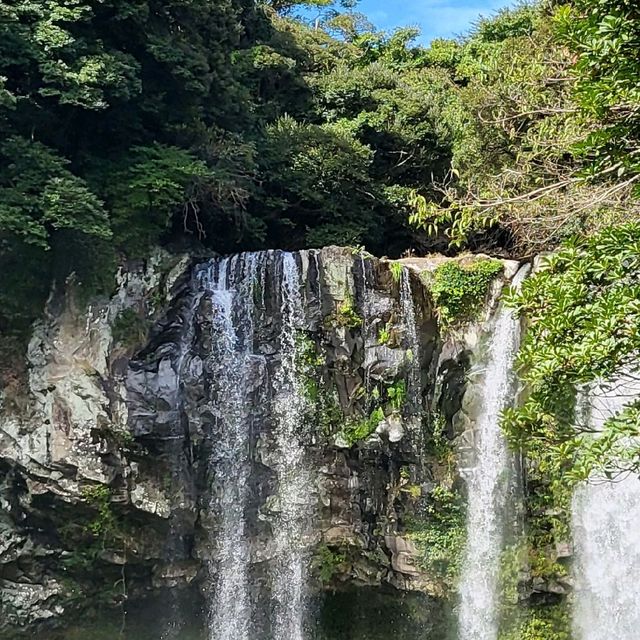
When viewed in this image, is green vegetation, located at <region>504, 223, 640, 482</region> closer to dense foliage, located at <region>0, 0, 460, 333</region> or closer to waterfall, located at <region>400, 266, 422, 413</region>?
waterfall, located at <region>400, 266, 422, 413</region>

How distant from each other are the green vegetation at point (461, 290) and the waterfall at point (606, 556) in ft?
6.61

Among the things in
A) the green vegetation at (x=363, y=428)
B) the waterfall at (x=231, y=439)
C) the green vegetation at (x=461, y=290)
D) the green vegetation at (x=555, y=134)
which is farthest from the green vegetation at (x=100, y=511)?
the green vegetation at (x=555, y=134)

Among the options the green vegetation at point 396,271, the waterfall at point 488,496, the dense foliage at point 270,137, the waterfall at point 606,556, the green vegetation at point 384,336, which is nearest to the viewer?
the dense foliage at point 270,137

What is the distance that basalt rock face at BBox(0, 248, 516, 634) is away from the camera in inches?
361

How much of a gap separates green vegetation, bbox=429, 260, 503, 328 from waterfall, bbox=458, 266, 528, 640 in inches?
16.1

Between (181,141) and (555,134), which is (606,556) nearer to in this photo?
(555,134)

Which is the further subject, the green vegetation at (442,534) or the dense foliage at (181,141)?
the green vegetation at (442,534)

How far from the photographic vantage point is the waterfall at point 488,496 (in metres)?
9.51

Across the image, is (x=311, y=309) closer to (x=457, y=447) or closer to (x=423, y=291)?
(x=423, y=291)

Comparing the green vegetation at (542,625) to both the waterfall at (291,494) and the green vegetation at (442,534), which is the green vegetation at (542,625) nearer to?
the green vegetation at (442,534)

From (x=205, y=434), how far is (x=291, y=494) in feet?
4.78

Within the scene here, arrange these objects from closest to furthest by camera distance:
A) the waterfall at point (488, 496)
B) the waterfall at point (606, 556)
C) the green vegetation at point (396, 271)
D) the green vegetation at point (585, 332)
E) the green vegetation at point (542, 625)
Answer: the green vegetation at point (585, 332) → the waterfall at point (606, 556) → the green vegetation at point (542, 625) → the waterfall at point (488, 496) → the green vegetation at point (396, 271)

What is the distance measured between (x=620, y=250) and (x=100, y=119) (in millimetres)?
8269

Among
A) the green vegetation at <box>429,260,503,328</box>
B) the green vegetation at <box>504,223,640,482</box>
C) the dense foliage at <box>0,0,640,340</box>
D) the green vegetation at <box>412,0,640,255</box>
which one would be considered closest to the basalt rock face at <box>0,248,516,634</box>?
the green vegetation at <box>429,260,503,328</box>
